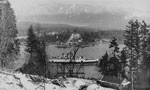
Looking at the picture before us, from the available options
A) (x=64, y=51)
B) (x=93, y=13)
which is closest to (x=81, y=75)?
(x=64, y=51)

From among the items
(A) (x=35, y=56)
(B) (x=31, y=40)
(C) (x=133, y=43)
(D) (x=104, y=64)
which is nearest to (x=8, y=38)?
(B) (x=31, y=40)

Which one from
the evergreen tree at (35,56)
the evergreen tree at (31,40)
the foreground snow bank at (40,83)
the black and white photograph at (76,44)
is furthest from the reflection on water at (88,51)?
the foreground snow bank at (40,83)

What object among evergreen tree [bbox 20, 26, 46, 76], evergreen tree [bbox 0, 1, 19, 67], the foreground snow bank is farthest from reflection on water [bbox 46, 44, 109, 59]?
evergreen tree [bbox 0, 1, 19, 67]

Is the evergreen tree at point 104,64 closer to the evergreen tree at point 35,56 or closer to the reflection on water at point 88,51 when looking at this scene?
the reflection on water at point 88,51

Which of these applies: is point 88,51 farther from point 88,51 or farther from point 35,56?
point 35,56

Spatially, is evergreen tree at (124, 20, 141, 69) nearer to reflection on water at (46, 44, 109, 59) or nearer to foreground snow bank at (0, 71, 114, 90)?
reflection on water at (46, 44, 109, 59)

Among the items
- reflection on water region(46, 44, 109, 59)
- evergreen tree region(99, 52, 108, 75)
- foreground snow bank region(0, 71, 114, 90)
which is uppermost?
reflection on water region(46, 44, 109, 59)

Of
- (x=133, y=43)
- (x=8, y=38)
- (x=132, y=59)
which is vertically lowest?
(x=132, y=59)
